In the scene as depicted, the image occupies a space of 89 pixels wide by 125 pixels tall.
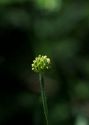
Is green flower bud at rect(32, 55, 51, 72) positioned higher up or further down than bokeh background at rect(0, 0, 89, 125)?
further down

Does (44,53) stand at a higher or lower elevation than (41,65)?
higher

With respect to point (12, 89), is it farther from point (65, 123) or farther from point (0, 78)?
point (65, 123)

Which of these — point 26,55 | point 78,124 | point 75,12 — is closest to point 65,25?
point 75,12

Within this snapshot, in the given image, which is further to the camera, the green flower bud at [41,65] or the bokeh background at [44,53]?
the bokeh background at [44,53]

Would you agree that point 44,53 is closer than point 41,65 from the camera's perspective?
No

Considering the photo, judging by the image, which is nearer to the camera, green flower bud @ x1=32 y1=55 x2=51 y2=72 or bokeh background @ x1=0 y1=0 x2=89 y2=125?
green flower bud @ x1=32 y1=55 x2=51 y2=72

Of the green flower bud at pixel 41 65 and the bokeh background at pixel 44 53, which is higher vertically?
the bokeh background at pixel 44 53

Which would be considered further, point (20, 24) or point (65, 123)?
point (20, 24)

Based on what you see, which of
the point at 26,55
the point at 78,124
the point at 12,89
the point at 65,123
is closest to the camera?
the point at 78,124
